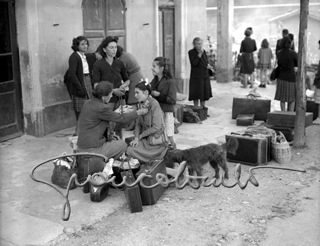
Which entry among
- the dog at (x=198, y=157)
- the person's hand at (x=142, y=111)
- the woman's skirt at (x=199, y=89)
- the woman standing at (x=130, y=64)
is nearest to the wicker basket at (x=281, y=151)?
the dog at (x=198, y=157)

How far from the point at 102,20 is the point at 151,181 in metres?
5.39

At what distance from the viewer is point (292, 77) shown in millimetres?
10312

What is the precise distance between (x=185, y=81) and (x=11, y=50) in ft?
20.6

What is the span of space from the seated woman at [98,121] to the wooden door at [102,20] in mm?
4068

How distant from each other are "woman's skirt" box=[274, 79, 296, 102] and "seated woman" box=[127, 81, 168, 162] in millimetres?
4522

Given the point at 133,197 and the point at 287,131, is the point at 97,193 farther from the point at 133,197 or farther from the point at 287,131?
the point at 287,131

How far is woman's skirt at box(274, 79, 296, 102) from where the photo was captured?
10414 mm

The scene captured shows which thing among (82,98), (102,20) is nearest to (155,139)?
(82,98)

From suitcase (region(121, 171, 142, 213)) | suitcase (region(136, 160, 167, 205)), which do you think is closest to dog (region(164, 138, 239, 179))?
suitcase (region(136, 160, 167, 205))

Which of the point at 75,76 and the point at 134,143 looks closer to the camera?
the point at 134,143

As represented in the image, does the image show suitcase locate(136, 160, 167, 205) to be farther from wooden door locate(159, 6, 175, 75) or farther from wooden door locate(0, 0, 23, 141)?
wooden door locate(159, 6, 175, 75)

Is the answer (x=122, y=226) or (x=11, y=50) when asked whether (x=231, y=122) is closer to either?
(x=11, y=50)

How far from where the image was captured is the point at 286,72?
33.9 ft

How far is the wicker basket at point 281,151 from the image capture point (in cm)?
795
